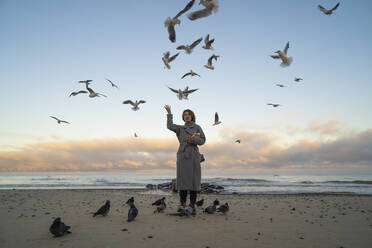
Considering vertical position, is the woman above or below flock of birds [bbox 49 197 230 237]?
above

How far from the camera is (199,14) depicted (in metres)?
6.09

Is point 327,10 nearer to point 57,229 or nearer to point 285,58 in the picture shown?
point 285,58

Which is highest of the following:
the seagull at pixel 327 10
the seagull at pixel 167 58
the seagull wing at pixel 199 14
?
the seagull at pixel 327 10

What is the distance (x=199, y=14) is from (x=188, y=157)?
3.41 m

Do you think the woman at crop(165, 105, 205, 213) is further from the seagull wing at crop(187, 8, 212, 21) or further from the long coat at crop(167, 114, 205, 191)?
the seagull wing at crop(187, 8, 212, 21)

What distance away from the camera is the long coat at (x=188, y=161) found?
651 cm

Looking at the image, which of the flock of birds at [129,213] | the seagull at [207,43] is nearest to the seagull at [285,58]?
the seagull at [207,43]

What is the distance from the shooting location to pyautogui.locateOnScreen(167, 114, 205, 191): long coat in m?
6.51

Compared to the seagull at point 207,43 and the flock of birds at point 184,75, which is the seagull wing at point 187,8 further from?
the seagull at point 207,43

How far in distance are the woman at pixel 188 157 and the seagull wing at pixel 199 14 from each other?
2.47 metres

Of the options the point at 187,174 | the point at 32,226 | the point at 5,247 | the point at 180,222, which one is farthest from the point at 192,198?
the point at 5,247

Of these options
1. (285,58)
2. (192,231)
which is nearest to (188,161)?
(192,231)

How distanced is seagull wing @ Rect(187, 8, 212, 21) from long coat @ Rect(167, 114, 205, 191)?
2655mm

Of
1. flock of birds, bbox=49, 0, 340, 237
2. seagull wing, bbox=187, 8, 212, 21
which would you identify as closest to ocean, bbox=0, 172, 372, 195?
flock of birds, bbox=49, 0, 340, 237
